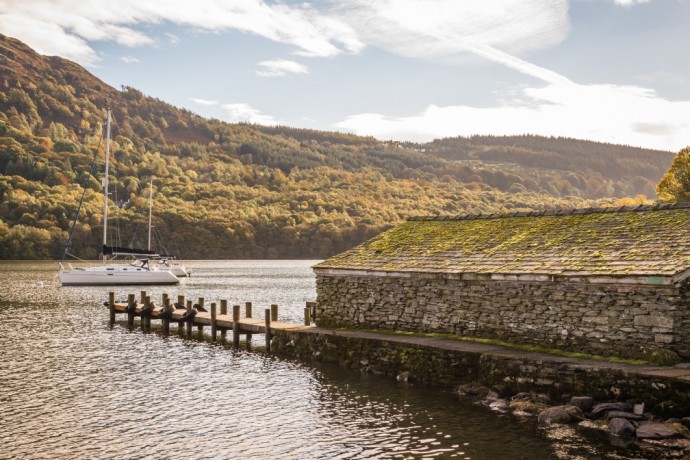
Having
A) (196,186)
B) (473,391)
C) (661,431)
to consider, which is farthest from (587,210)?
(196,186)

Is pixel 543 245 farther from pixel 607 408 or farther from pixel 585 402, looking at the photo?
pixel 607 408

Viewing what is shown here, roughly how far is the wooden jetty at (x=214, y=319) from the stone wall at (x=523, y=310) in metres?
2.39

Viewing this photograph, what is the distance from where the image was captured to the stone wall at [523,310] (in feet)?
53.8

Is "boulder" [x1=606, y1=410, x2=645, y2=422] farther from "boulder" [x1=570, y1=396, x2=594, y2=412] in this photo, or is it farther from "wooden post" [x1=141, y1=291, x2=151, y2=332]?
"wooden post" [x1=141, y1=291, x2=151, y2=332]

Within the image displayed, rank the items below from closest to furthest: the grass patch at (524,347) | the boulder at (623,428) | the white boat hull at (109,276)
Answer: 1. the boulder at (623,428)
2. the grass patch at (524,347)
3. the white boat hull at (109,276)

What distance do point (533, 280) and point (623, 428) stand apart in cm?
526

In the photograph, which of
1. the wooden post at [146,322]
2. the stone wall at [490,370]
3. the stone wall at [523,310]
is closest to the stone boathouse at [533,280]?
the stone wall at [523,310]

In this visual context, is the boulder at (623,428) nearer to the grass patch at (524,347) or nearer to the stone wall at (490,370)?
the stone wall at (490,370)

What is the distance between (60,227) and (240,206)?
36.7 metres

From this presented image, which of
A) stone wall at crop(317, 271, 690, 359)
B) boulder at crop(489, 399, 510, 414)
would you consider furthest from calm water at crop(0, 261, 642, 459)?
stone wall at crop(317, 271, 690, 359)

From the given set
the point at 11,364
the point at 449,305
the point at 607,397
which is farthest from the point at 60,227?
the point at 607,397

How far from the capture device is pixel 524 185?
18238 cm

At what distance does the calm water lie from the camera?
14391 millimetres

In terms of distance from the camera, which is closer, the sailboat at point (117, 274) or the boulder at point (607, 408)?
the boulder at point (607, 408)
